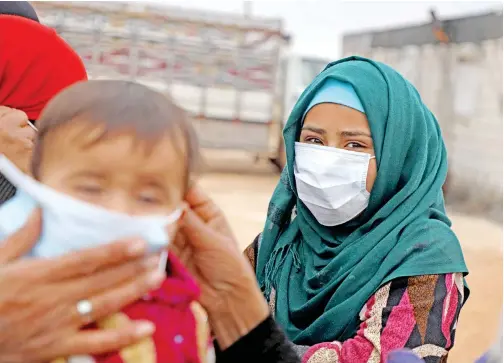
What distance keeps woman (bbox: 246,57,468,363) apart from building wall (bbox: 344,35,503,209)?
7288 millimetres

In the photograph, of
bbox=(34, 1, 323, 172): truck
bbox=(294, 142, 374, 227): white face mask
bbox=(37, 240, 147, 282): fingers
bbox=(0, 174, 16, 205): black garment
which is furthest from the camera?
bbox=(34, 1, 323, 172): truck

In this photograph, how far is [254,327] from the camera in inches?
50.2

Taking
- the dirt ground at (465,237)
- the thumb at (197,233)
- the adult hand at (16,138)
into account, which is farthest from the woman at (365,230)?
the dirt ground at (465,237)

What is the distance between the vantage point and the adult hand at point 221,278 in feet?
4.05

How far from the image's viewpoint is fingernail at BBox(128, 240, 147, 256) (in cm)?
100

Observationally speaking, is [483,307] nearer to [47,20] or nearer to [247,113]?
[247,113]

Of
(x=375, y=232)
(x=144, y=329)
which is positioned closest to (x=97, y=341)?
(x=144, y=329)

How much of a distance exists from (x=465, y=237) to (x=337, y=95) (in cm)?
616

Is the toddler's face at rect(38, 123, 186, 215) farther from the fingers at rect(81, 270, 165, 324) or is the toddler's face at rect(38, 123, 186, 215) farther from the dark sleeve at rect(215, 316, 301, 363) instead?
the dark sleeve at rect(215, 316, 301, 363)

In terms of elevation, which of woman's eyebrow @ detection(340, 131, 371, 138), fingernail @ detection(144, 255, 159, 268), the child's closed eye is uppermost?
the child's closed eye

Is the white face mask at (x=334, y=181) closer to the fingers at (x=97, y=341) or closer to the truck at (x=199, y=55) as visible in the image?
the fingers at (x=97, y=341)

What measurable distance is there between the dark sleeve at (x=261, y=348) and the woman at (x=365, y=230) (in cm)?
60

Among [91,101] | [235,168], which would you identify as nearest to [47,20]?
[235,168]

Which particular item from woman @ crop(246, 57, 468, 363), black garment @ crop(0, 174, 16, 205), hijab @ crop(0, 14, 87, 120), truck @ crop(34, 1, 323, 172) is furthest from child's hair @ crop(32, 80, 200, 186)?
truck @ crop(34, 1, 323, 172)
